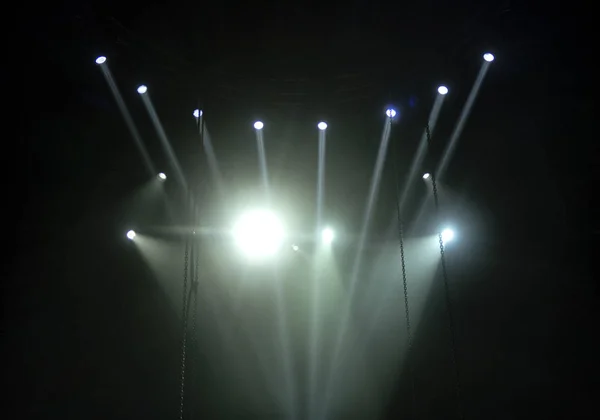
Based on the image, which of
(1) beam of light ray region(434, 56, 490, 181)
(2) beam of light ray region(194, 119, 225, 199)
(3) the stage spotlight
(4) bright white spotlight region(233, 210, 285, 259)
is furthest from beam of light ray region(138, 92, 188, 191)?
(1) beam of light ray region(434, 56, 490, 181)

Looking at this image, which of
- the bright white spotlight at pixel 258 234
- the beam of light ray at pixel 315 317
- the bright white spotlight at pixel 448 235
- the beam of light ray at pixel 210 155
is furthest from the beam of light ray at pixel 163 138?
the bright white spotlight at pixel 448 235

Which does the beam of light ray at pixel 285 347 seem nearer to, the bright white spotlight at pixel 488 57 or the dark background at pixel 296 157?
the dark background at pixel 296 157

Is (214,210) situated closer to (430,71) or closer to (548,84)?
(430,71)

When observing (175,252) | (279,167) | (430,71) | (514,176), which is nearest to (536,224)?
(514,176)

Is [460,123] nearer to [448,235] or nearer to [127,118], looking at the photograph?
[448,235]

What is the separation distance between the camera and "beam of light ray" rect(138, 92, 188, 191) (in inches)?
142

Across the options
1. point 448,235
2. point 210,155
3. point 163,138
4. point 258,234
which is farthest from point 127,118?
point 448,235

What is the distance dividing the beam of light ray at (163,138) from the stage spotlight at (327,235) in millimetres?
1450

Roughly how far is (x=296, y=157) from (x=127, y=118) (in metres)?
1.44

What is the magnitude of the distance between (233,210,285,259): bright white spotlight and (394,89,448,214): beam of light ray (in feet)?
4.13

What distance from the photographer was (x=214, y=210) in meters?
4.80

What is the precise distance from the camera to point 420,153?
14.3 feet

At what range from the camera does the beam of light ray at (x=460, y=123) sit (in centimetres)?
343

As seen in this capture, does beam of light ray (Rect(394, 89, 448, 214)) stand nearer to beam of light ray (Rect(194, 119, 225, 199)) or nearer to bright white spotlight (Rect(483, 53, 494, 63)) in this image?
bright white spotlight (Rect(483, 53, 494, 63))
